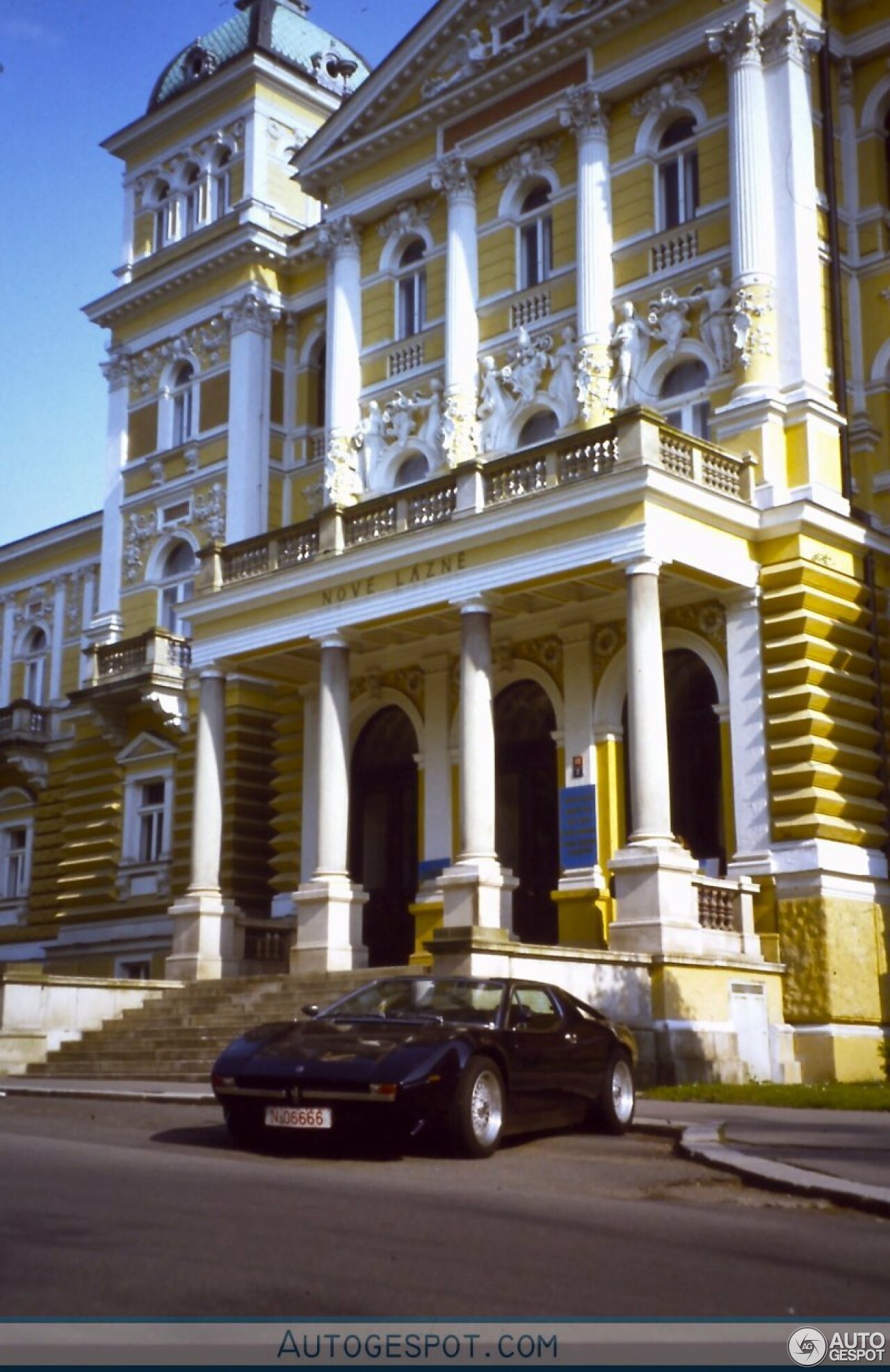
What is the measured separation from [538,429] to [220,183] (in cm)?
1308

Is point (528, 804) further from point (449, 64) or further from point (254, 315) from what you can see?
point (449, 64)

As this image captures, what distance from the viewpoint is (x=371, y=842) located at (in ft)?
96.0

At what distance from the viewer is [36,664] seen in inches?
1673

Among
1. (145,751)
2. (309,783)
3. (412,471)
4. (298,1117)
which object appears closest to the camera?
(298,1117)

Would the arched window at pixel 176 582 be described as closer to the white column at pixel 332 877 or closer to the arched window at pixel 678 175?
the white column at pixel 332 877

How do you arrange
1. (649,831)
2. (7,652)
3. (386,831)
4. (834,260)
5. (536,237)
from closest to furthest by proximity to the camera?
(649,831) < (834,260) < (536,237) < (386,831) < (7,652)

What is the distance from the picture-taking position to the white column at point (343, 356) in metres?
30.4

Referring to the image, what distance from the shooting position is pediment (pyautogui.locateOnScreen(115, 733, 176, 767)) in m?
33.2

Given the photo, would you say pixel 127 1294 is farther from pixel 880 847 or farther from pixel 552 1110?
pixel 880 847

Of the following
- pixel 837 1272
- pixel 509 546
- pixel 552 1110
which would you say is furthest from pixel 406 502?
pixel 837 1272

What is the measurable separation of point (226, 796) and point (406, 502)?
26.1 ft

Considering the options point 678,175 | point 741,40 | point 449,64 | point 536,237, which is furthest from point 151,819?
point 741,40

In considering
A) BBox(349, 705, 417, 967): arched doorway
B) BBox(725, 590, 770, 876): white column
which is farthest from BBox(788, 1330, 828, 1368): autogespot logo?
BBox(349, 705, 417, 967): arched doorway

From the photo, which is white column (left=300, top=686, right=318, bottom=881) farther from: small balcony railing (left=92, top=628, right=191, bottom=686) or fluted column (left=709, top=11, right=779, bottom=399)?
fluted column (left=709, top=11, right=779, bottom=399)
